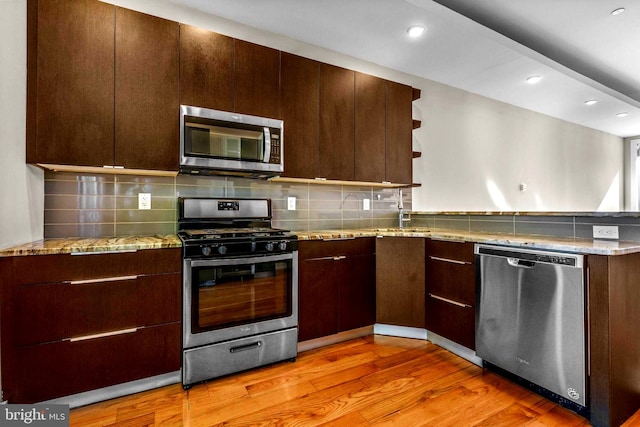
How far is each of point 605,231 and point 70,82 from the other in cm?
338

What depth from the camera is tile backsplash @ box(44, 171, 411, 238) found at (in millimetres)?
2086

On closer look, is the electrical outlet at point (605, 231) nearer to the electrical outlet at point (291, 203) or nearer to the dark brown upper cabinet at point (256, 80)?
the electrical outlet at point (291, 203)

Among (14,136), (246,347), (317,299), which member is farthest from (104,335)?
(317,299)

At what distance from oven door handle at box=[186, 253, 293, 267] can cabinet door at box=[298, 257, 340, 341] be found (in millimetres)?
208

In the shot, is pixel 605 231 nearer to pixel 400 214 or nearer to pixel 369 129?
pixel 400 214

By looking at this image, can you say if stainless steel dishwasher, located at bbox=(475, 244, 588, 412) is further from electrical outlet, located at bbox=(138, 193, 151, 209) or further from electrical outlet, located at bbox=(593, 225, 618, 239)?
electrical outlet, located at bbox=(138, 193, 151, 209)

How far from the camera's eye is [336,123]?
2.82m

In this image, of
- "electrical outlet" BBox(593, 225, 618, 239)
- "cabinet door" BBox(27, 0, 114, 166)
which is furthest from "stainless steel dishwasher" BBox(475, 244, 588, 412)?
"cabinet door" BBox(27, 0, 114, 166)

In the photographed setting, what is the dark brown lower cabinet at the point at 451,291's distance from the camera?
7.31 ft

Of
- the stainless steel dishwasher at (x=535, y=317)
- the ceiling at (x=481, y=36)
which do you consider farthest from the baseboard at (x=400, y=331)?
the ceiling at (x=481, y=36)

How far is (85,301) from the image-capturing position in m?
1.70

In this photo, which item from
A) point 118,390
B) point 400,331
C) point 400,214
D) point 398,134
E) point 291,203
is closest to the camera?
point 118,390

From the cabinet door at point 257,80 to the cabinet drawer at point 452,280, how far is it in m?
1.75
